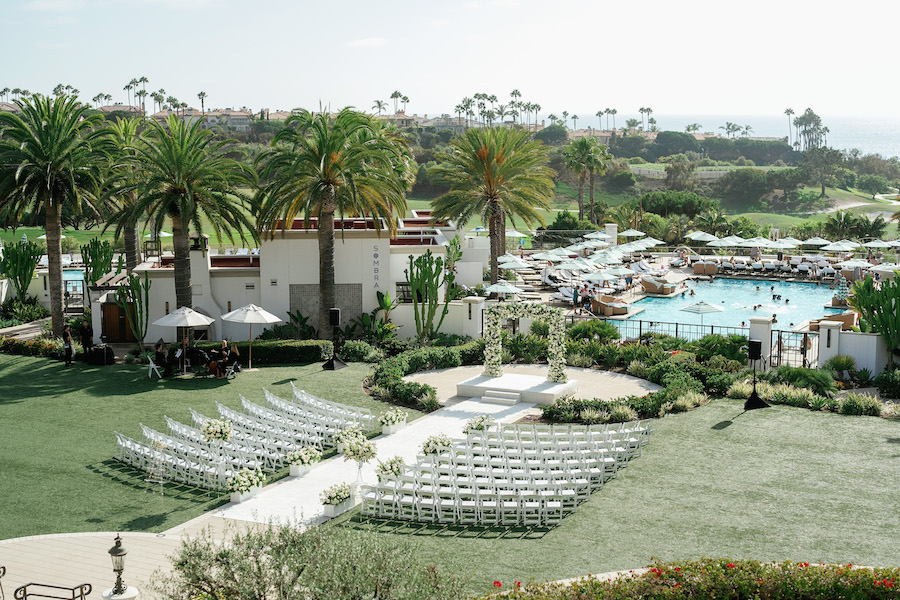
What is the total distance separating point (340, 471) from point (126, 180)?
17813 millimetres

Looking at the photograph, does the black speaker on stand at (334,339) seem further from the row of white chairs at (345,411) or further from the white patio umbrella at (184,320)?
the row of white chairs at (345,411)

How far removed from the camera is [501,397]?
2644 cm

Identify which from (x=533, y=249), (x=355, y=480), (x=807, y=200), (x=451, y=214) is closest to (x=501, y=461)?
(x=355, y=480)

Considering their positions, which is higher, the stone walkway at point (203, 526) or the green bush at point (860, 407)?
the green bush at point (860, 407)

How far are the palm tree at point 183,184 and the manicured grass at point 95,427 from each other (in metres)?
4.79

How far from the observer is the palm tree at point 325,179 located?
32000mm

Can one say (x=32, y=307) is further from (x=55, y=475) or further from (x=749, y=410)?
(x=749, y=410)

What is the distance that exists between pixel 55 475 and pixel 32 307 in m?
21.1

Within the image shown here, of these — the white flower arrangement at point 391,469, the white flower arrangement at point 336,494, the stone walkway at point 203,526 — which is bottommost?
the stone walkway at point 203,526

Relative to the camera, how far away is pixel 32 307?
38.1 meters

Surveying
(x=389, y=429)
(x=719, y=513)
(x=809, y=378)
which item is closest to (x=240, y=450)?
(x=389, y=429)

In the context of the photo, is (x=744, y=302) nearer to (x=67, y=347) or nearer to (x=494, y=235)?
(x=494, y=235)

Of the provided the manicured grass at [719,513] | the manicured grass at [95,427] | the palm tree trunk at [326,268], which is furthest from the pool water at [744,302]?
the manicured grass at [95,427]

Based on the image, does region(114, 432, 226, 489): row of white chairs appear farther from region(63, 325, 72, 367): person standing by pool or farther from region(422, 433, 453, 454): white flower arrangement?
region(63, 325, 72, 367): person standing by pool
